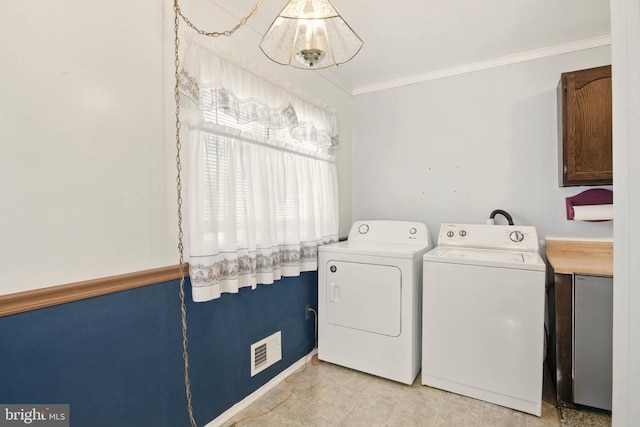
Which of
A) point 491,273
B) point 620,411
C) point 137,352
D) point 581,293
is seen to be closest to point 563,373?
point 581,293

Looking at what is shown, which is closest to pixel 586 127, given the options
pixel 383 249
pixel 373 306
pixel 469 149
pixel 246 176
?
pixel 469 149

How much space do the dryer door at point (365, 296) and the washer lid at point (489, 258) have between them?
313 mm

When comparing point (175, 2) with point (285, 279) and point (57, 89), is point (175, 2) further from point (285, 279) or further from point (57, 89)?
point (285, 279)

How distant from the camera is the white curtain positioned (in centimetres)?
160

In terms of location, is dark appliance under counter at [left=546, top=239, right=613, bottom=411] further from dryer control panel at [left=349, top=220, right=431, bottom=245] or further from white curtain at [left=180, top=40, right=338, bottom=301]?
white curtain at [left=180, top=40, right=338, bottom=301]

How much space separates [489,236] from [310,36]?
1.94 meters

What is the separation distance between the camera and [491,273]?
6.43ft

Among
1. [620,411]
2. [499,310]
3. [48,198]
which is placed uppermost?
[48,198]

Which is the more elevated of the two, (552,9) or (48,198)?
(552,9)

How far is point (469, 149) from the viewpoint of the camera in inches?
107

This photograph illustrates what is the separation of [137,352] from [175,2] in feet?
5.29

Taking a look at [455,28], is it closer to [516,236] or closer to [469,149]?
[469,149]

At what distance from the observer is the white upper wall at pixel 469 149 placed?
8.02ft

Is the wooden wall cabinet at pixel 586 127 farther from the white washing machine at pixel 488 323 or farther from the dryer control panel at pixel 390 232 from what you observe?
the dryer control panel at pixel 390 232
